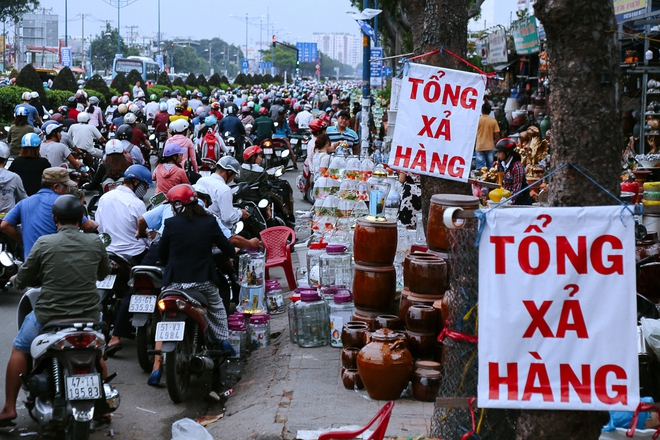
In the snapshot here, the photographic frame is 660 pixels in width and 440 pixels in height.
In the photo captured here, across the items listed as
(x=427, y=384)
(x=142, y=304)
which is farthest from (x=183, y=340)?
(x=427, y=384)

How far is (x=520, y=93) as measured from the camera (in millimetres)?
26656

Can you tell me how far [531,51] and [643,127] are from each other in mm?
7816

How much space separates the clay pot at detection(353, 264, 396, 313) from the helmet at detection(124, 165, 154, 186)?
8.78 feet

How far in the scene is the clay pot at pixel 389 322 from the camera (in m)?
7.21

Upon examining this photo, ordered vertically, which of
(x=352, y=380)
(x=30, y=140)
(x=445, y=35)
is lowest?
(x=352, y=380)

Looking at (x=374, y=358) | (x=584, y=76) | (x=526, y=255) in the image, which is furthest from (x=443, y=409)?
(x=584, y=76)

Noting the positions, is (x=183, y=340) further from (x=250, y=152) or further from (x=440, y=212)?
(x=250, y=152)

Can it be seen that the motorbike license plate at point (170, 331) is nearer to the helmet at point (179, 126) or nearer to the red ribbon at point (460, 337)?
the red ribbon at point (460, 337)

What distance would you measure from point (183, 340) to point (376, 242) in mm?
1910

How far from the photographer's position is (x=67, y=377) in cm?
566

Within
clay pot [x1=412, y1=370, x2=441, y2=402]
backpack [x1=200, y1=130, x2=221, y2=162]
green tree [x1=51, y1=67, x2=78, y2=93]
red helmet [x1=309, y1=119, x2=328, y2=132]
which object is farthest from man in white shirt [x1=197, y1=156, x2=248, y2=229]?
green tree [x1=51, y1=67, x2=78, y2=93]

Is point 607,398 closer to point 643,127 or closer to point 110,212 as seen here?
point 110,212

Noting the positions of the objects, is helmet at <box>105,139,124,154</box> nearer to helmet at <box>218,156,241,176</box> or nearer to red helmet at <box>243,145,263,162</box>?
red helmet at <box>243,145,263,162</box>

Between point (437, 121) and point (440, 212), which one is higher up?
point (437, 121)
